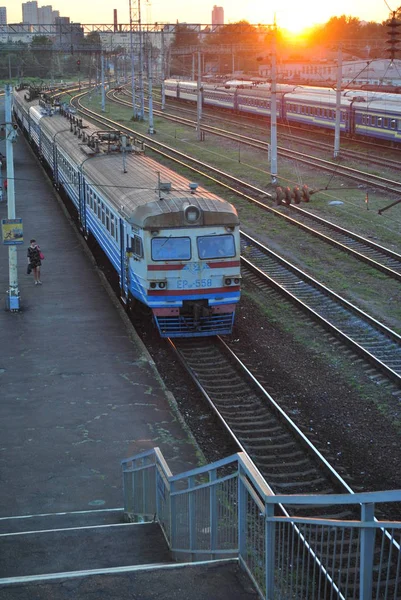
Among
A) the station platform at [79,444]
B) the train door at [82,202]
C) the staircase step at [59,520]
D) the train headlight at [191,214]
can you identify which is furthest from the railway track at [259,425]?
the train door at [82,202]

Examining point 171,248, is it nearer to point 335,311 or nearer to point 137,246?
point 137,246

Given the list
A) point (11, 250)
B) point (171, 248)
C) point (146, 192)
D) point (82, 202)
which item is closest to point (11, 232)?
point (11, 250)

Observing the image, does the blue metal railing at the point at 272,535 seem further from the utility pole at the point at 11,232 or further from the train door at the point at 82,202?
the train door at the point at 82,202

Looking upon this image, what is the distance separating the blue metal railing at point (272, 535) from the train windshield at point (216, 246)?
8.00 m

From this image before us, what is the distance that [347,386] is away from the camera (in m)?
14.8

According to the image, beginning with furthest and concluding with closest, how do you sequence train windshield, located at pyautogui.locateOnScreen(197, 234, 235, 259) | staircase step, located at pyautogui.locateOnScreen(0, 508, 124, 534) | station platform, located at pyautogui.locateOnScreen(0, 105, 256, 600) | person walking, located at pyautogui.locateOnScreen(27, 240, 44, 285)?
person walking, located at pyautogui.locateOnScreen(27, 240, 44, 285) < train windshield, located at pyautogui.locateOnScreen(197, 234, 235, 259) < staircase step, located at pyautogui.locateOnScreen(0, 508, 124, 534) < station platform, located at pyautogui.locateOnScreen(0, 105, 256, 600)

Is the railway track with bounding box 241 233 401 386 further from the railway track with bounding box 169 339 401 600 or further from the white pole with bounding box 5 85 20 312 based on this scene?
the white pole with bounding box 5 85 20 312

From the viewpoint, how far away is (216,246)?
55.7 feet

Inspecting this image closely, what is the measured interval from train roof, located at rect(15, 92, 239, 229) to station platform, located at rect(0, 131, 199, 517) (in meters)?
2.58

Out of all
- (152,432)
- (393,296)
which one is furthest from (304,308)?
(152,432)

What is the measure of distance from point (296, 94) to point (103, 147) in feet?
100

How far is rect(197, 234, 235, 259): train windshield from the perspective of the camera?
16875 millimetres

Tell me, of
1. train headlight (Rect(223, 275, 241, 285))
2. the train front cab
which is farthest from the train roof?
train headlight (Rect(223, 275, 241, 285))

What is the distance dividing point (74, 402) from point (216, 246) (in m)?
4.62
